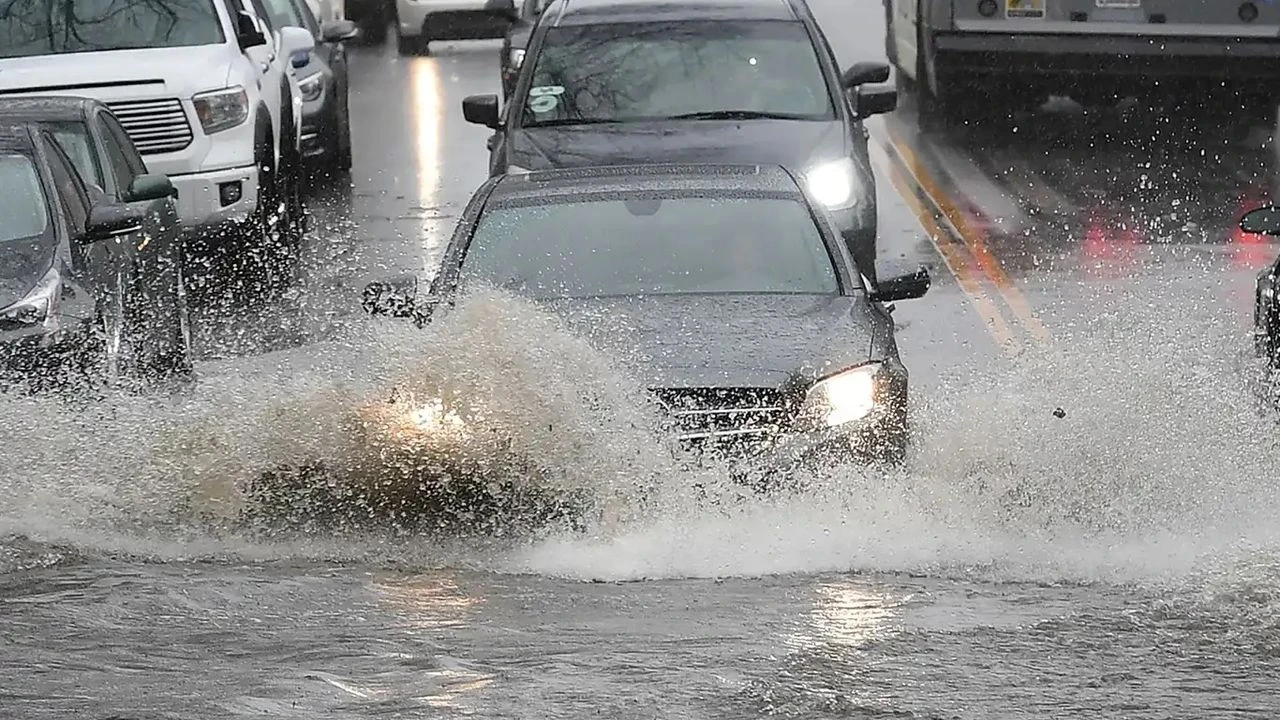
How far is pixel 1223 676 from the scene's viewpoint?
6.23 metres

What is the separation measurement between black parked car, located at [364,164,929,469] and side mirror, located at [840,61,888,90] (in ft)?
13.4

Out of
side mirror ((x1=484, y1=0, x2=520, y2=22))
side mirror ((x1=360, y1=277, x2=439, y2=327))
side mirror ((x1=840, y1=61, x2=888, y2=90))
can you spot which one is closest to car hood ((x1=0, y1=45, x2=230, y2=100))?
side mirror ((x1=840, y1=61, x2=888, y2=90))

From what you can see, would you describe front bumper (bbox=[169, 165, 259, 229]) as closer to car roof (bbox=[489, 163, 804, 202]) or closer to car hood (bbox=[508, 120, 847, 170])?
car hood (bbox=[508, 120, 847, 170])

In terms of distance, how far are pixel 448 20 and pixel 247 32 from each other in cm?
1284

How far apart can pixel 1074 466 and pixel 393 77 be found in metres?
19.6

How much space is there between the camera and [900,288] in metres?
9.38

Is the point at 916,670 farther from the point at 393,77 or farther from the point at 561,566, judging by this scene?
the point at 393,77

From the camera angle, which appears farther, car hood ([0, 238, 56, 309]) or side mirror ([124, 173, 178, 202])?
side mirror ([124, 173, 178, 202])

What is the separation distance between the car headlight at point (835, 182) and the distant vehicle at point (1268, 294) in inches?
128

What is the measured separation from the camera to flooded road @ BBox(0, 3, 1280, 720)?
6.07 metres

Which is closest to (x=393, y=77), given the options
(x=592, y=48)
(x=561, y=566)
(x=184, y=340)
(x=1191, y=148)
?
(x=1191, y=148)

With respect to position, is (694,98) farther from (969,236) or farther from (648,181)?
(969,236)

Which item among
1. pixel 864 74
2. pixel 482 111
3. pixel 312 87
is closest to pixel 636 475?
pixel 482 111

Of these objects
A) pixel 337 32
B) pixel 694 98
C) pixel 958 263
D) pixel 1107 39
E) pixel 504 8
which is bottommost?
pixel 504 8
